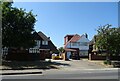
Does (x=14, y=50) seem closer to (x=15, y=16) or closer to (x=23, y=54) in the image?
(x=23, y=54)

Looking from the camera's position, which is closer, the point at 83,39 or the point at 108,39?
the point at 108,39

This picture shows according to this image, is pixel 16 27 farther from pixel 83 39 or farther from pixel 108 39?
pixel 83 39

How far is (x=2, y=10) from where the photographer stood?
142ft

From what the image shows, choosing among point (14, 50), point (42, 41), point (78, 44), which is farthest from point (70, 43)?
point (14, 50)

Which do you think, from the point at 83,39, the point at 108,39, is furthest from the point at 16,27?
the point at 83,39

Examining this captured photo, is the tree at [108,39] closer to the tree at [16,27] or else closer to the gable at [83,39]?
the tree at [16,27]

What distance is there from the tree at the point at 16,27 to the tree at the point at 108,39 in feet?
35.8

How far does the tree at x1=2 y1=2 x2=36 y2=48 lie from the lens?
43.8 m

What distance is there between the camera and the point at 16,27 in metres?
45.1

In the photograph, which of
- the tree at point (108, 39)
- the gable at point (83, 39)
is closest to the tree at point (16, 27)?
the tree at point (108, 39)

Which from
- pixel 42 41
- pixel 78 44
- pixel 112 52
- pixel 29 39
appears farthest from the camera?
pixel 78 44

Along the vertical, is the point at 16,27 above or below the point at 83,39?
below

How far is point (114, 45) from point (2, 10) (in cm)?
1837

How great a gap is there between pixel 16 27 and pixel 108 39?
14.6m
